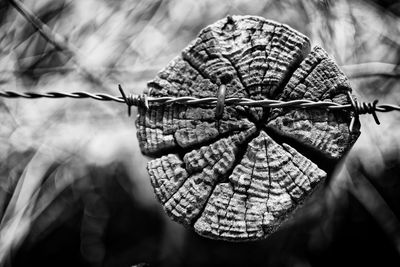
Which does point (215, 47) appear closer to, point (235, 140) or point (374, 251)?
point (235, 140)

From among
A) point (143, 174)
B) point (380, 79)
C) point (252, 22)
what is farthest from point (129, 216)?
point (380, 79)

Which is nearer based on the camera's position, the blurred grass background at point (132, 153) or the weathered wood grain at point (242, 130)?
the weathered wood grain at point (242, 130)

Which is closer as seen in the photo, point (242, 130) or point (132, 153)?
point (242, 130)

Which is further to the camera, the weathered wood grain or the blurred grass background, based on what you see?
the blurred grass background
